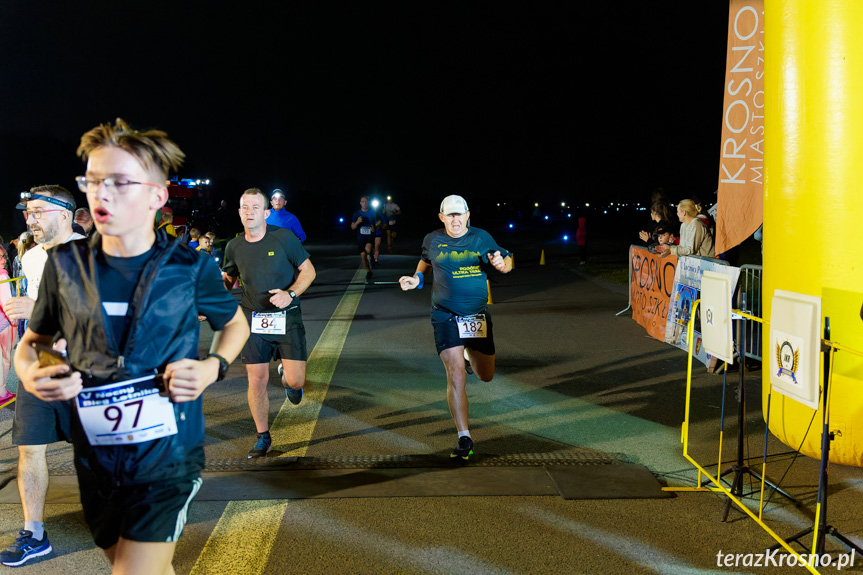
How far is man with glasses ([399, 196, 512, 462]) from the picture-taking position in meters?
5.78

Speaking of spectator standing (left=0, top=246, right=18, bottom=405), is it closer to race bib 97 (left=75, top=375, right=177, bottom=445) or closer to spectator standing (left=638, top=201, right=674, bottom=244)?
race bib 97 (left=75, top=375, right=177, bottom=445)

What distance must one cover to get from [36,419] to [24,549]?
71 centimetres

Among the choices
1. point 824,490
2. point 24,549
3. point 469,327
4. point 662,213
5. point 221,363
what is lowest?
point 24,549

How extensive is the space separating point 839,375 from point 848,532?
1651mm

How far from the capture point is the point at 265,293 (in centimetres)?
593

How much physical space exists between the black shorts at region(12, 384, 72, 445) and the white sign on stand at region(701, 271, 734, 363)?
3962mm

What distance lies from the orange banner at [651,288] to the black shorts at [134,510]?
29.0ft

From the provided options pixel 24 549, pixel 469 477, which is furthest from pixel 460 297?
pixel 24 549

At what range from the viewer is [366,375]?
8.38 meters

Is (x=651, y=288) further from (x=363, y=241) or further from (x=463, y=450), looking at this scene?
(x=363, y=241)

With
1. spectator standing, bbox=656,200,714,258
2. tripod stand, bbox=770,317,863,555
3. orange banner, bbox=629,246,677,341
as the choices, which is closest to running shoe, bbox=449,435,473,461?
tripod stand, bbox=770,317,863,555

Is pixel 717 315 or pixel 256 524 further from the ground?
pixel 717 315

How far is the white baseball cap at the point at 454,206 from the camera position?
5922 mm

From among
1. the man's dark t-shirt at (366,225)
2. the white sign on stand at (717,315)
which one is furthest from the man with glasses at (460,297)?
the man's dark t-shirt at (366,225)
